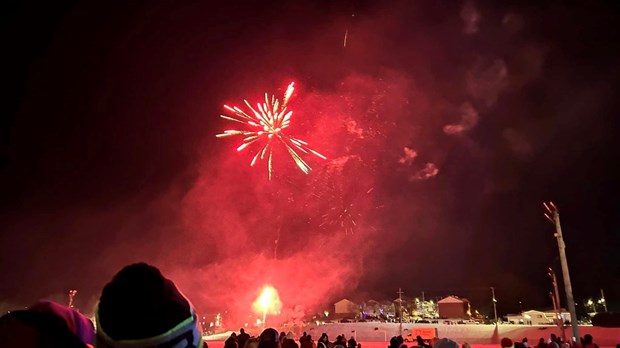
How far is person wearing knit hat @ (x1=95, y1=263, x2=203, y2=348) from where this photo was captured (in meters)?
1.84

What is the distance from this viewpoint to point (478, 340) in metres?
37.9

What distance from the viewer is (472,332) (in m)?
39.0

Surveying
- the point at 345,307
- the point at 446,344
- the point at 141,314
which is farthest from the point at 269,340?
the point at 345,307

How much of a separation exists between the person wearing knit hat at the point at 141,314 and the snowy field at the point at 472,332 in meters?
29.4

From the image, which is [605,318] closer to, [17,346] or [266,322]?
[266,322]

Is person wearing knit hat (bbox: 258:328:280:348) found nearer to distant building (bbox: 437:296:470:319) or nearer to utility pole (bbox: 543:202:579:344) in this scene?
utility pole (bbox: 543:202:579:344)

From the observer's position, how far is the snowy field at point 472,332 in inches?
1220

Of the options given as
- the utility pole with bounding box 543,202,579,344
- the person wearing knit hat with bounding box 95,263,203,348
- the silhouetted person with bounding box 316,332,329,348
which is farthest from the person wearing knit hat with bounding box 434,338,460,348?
the utility pole with bounding box 543,202,579,344

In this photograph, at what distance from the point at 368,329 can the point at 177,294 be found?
47.4 meters

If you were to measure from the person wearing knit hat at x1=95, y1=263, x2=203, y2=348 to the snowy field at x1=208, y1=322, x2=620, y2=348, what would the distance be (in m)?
29.4

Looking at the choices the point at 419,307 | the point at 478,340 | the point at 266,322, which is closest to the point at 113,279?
the point at 478,340

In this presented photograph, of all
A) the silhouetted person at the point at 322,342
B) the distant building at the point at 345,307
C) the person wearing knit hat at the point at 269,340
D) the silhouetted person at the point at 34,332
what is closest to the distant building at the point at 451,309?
the distant building at the point at 345,307

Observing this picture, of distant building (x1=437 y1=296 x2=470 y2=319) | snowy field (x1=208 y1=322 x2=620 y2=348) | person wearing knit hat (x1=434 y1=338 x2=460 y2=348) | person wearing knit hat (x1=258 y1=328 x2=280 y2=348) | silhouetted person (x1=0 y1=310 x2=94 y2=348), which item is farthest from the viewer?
distant building (x1=437 y1=296 x2=470 y2=319)

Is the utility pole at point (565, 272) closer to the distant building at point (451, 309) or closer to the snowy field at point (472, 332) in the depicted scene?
the snowy field at point (472, 332)
